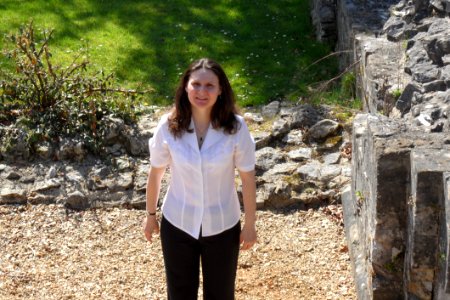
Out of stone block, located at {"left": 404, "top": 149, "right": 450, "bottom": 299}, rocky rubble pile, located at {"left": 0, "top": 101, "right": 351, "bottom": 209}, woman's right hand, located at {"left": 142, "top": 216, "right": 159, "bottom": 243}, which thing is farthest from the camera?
rocky rubble pile, located at {"left": 0, "top": 101, "right": 351, "bottom": 209}

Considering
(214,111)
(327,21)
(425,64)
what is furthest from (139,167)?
(327,21)

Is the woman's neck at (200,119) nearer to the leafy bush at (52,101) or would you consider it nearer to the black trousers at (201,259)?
the black trousers at (201,259)

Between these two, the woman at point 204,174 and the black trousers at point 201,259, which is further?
the black trousers at point 201,259

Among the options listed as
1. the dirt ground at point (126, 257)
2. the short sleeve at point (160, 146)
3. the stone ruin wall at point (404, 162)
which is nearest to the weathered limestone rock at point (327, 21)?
the stone ruin wall at point (404, 162)

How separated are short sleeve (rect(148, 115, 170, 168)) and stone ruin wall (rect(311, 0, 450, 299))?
118cm

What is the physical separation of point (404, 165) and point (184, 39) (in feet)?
21.1

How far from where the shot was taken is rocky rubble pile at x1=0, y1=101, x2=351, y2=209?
23.0 feet

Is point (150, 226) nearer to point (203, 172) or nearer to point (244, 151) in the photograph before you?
point (203, 172)

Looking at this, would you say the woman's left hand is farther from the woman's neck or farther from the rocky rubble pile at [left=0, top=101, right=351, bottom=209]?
the rocky rubble pile at [left=0, top=101, right=351, bottom=209]

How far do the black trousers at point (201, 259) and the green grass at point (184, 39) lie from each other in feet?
14.6

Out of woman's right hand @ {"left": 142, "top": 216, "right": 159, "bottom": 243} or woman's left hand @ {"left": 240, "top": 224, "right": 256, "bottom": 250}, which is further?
woman's right hand @ {"left": 142, "top": 216, "right": 159, "bottom": 243}

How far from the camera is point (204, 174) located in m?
4.24

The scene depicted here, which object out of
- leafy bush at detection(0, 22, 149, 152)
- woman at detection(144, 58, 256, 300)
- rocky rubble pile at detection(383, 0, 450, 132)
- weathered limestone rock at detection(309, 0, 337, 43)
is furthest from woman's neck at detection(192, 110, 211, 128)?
weathered limestone rock at detection(309, 0, 337, 43)

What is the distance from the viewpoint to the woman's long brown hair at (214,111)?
427 cm
